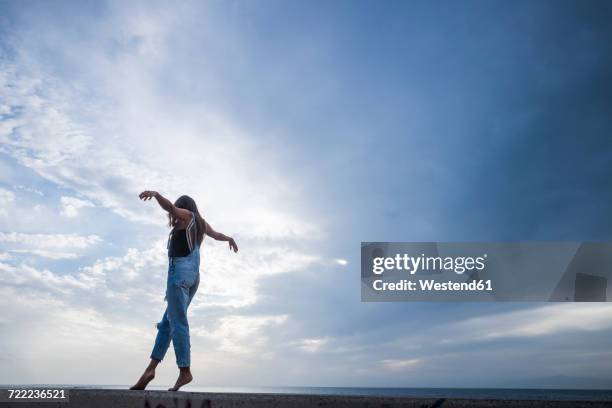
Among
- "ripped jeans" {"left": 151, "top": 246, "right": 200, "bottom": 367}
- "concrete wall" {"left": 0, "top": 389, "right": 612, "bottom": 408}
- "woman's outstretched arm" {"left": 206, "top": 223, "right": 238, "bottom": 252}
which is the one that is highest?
"woman's outstretched arm" {"left": 206, "top": 223, "right": 238, "bottom": 252}

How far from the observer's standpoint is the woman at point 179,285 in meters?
5.12

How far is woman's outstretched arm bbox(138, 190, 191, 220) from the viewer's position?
4727 mm

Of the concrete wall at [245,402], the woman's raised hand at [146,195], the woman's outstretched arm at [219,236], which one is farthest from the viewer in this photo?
the woman's outstretched arm at [219,236]

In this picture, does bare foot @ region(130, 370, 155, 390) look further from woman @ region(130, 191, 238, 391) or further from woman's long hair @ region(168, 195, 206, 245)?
woman's long hair @ region(168, 195, 206, 245)

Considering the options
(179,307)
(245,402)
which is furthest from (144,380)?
(245,402)

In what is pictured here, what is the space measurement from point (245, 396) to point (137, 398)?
87cm

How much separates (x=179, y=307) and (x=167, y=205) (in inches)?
44.9

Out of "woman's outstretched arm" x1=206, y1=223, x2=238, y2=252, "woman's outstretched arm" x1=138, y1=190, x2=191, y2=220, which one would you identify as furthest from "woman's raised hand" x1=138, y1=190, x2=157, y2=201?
"woman's outstretched arm" x1=206, y1=223, x2=238, y2=252

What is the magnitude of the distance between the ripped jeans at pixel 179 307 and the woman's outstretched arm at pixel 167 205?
1.38 feet

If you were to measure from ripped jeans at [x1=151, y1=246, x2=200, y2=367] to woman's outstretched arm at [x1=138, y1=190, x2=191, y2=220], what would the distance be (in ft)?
1.38

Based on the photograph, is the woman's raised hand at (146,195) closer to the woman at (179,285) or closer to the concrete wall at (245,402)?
the woman at (179,285)

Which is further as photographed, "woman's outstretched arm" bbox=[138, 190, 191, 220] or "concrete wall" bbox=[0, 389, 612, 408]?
"woman's outstretched arm" bbox=[138, 190, 191, 220]

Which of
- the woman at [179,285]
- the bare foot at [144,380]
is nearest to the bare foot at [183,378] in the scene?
the woman at [179,285]

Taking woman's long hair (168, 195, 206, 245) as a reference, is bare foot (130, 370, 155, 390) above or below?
below
